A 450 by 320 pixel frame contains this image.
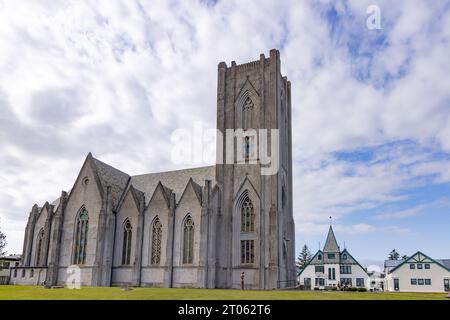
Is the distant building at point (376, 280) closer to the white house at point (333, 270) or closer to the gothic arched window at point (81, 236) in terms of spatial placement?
the white house at point (333, 270)

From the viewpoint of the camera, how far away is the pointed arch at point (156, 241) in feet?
155

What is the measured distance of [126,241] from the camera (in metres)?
49.2

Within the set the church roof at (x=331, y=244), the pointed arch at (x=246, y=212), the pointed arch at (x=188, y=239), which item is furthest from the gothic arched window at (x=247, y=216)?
the church roof at (x=331, y=244)

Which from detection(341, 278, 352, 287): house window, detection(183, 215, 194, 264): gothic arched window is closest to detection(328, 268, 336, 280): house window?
detection(341, 278, 352, 287): house window

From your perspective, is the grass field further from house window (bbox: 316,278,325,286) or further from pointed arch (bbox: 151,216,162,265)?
house window (bbox: 316,278,325,286)

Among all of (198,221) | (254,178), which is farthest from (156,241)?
(254,178)

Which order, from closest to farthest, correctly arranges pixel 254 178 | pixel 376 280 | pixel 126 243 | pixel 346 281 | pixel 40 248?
pixel 254 178 → pixel 126 243 → pixel 40 248 → pixel 346 281 → pixel 376 280

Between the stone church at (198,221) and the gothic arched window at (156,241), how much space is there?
4.5 inches

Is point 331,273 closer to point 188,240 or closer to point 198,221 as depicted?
point 188,240

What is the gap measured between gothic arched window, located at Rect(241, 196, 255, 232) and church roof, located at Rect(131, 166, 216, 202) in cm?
507

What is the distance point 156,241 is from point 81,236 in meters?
9.48
